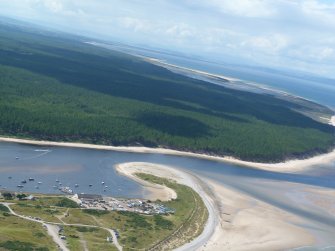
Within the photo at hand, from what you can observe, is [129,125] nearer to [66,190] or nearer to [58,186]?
[58,186]

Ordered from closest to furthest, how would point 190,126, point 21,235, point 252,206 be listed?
point 21,235 < point 252,206 < point 190,126

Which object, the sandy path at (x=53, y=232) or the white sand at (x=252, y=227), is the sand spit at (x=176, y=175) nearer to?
the white sand at (x=252, y=227)

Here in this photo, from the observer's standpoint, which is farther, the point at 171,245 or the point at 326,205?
the point at 326,205

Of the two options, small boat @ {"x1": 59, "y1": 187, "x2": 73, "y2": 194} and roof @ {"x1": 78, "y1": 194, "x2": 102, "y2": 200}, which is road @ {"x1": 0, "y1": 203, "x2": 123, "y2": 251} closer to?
roof @ {"x1": 78, "y1": 194, "x2": 102, "y2": 200}

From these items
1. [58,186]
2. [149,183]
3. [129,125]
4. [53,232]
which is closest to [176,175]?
[149,183]

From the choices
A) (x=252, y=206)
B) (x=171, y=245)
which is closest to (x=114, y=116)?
(x=252, y=206)

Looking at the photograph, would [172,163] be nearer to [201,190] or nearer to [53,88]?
[201,190]
